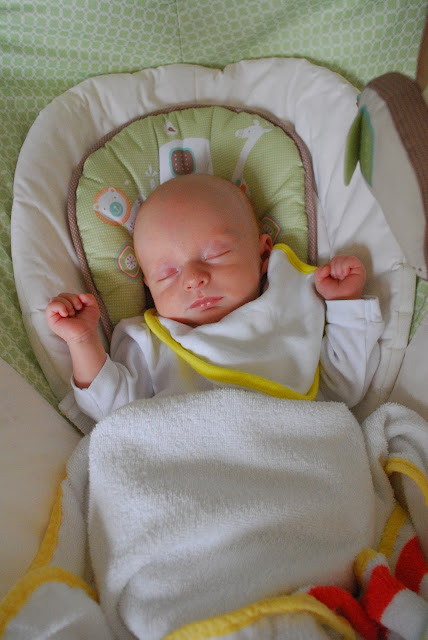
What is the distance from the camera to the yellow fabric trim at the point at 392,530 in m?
0.96

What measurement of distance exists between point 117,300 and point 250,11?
794 mm

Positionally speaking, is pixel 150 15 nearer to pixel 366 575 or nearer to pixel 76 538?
pixel 76 538

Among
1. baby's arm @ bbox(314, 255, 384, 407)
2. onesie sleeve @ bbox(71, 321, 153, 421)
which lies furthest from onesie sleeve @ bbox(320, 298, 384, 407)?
onesie sleeve @ bbox(71, 321, 153, 421)

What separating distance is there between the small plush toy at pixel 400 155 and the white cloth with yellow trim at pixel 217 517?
41 centimetres

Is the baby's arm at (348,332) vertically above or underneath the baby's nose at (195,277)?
underneath

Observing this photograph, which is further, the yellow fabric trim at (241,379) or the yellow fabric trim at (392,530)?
the yellow fabric trim at (241,379)

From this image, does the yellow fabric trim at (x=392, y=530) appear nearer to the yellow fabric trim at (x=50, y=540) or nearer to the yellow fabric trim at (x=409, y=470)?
the yellow fabric trim at (x=409, y=470)

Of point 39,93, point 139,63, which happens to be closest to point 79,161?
point 39,93

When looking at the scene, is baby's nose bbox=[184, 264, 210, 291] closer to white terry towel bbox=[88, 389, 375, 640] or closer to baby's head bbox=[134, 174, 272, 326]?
baby's head bbox=[134, 174, 272, 326]

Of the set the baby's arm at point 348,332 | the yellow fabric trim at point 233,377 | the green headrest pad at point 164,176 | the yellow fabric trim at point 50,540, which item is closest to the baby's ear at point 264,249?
the green headrest pad at point 164,176

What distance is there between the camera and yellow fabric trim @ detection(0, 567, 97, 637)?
0.78 meters

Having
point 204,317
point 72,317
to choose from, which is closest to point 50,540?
point 72,317

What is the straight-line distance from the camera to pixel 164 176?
1394 millimetres

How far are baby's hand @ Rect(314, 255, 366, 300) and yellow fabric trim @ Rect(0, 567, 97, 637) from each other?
2.39 feet
